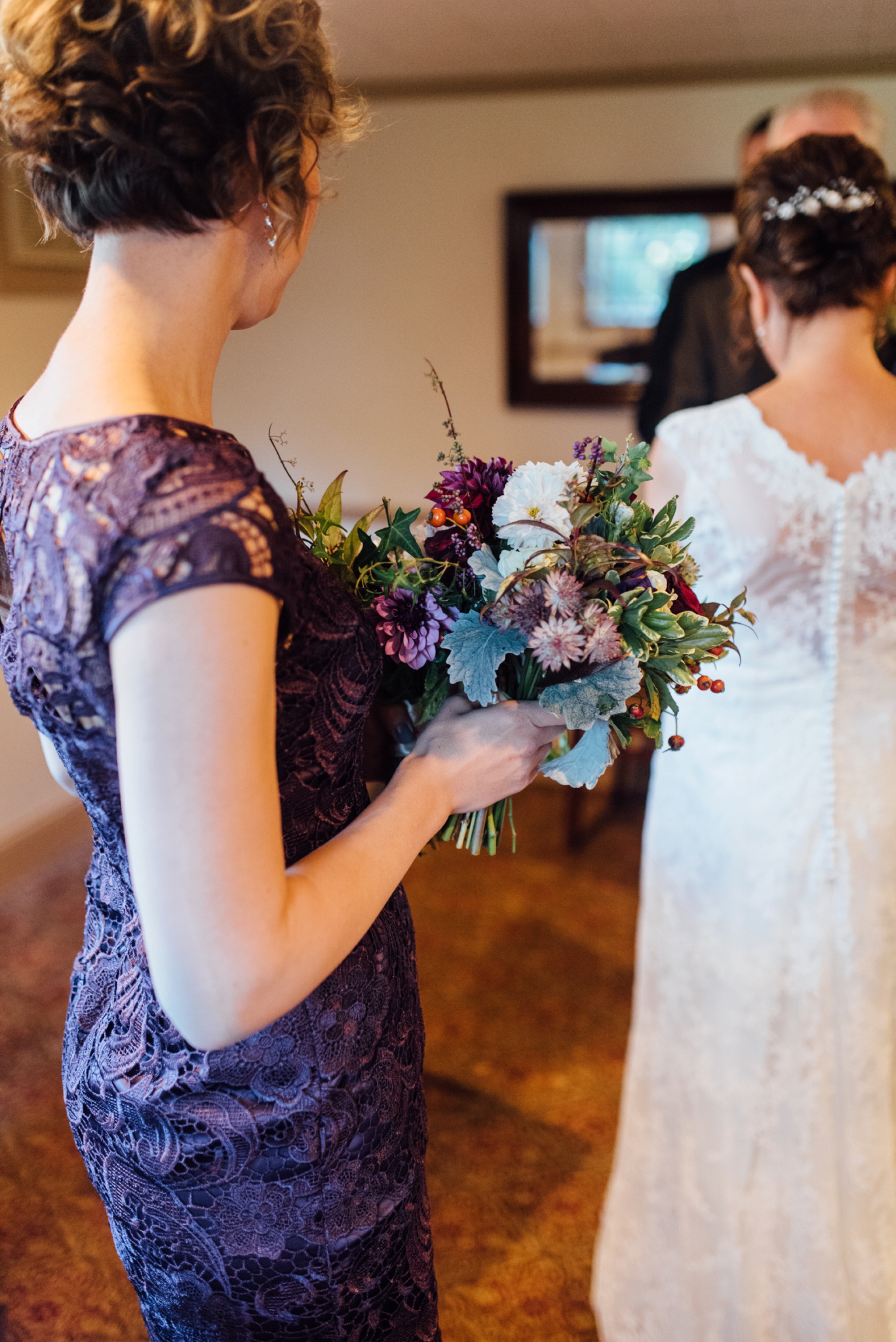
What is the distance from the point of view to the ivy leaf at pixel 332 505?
1083 millimetres

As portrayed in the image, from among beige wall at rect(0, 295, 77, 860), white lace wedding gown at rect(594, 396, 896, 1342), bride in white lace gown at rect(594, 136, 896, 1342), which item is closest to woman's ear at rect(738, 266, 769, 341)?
bride in white lace gown at rect(594, 136, 896, 1342)

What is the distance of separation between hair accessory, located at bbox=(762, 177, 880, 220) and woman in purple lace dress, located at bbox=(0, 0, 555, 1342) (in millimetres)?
1033

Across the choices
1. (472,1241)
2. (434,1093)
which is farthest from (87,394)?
(434,1093)

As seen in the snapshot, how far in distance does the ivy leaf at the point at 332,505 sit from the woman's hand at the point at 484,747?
0.23 m

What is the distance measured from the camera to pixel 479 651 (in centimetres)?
98

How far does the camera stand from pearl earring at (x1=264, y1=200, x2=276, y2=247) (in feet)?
2.66

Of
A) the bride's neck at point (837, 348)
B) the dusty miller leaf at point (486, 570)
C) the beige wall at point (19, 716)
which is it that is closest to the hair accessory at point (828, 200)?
the bride's neck at point (837, 348)

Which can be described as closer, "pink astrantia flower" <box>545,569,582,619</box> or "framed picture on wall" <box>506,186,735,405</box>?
"pink astrantia flower" <box>545,569,582,619</box>

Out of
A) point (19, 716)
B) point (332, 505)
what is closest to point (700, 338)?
point (332, 505)

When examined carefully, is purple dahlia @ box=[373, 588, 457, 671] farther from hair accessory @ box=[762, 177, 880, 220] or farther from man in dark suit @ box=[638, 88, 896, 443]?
man in dark suit @ box=[638, 88, 896, 443]

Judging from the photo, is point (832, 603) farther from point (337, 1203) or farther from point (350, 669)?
point (337, 1203)

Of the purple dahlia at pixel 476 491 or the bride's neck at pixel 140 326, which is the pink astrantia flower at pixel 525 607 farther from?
the bride's neck at pixel 140 326

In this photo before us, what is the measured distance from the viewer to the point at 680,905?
1.78 metres

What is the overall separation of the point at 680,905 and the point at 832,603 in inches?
22.3
